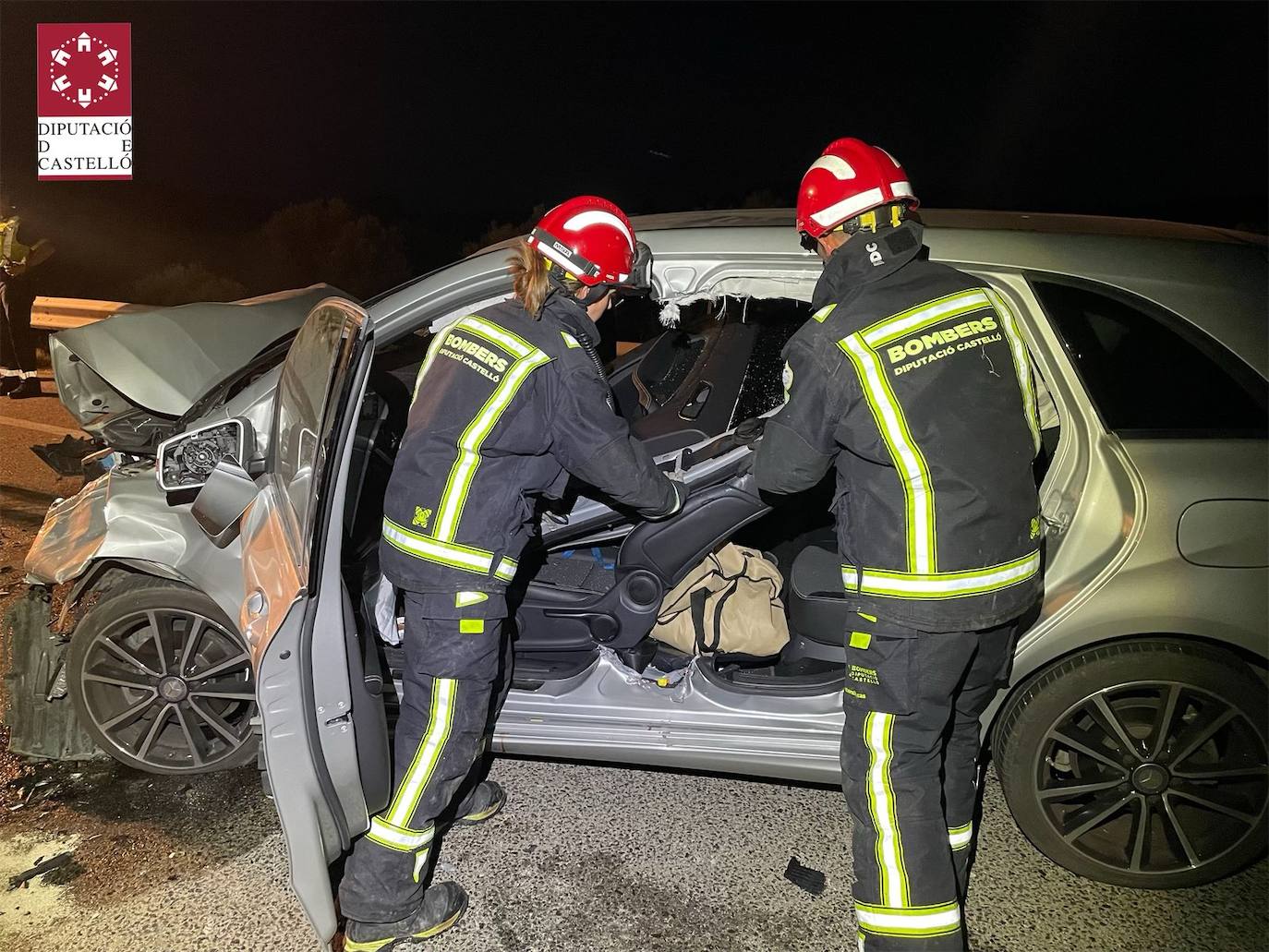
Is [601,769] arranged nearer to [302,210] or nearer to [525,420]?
[525,420]

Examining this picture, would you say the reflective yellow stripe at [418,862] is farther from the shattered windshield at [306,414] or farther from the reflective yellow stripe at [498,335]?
the reflective yellow stripe at [498,335]

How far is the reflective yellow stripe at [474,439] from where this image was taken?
6.60ft

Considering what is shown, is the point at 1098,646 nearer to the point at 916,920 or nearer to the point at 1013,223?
the point at 916,920

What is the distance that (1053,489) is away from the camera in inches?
86.9

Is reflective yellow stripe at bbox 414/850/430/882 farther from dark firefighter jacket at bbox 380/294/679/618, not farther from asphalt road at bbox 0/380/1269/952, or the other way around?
dark firefighter jacket at bbox 380/294/679/618

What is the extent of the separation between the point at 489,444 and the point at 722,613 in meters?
1.10

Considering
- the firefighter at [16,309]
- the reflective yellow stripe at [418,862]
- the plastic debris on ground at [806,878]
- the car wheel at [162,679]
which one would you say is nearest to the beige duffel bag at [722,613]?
the plastic debris on ground at [806,878]

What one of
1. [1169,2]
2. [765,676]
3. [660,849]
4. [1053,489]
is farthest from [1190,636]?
[1169,2]

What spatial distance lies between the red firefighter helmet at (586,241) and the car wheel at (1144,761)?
161cm

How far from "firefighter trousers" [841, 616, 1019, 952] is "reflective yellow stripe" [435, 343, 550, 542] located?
1.00 meters

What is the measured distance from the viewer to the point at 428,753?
6.99ft

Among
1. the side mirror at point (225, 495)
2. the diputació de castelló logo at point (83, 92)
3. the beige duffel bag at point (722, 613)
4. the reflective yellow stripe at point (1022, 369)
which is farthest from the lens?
the diputació de castelló logo at point (83, 92)

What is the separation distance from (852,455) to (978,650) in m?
0.57

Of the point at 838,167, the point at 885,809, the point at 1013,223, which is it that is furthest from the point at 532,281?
the point at 885,809
